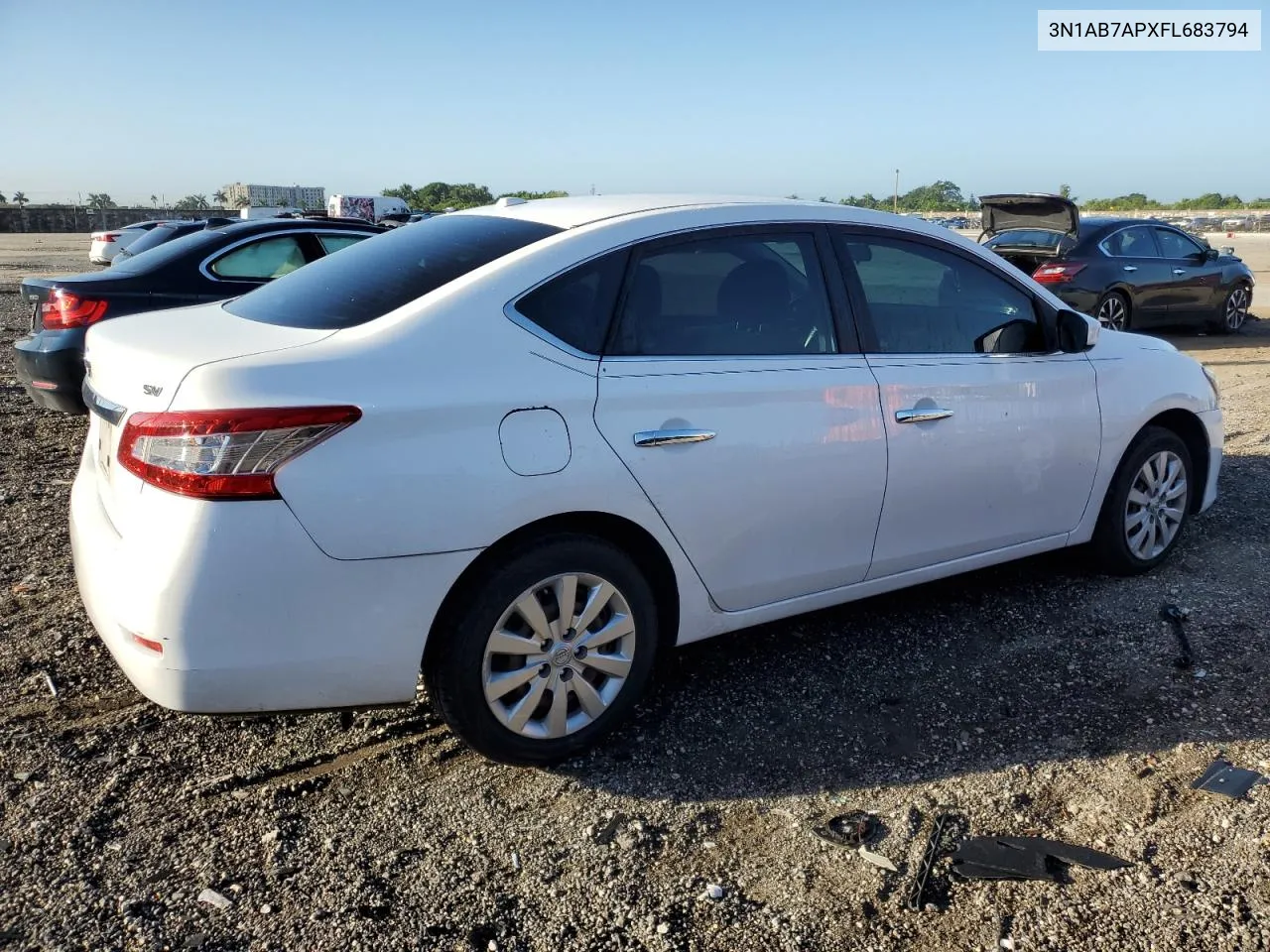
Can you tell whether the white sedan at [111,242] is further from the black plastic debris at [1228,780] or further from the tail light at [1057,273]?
the black plastic debris at [1228,780]

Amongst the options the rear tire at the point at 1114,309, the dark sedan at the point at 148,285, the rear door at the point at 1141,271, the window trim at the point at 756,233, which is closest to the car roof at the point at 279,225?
the dark sedan at the point at 148,285

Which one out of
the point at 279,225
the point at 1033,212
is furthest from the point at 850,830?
the point at 1033,212

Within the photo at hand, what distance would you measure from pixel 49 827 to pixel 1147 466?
14.6 feet

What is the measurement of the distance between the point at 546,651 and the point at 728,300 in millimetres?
1325

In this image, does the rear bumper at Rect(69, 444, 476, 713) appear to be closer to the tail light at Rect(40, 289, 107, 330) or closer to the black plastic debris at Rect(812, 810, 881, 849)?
the black plastic debris at Rect(812, 810, 881, 849)

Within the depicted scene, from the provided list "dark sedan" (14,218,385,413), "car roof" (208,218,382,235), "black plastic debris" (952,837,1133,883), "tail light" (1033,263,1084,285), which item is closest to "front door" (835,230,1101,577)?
"black plastic debris" (952,837,1133,883)

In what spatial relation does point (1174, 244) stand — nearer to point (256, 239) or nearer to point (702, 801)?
point (256, 239)

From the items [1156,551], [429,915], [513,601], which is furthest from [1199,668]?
[429,915]

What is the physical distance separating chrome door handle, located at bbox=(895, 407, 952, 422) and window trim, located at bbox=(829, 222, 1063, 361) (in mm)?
207

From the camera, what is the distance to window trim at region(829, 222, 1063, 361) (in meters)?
3.75

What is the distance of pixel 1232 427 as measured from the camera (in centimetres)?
786

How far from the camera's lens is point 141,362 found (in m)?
2.86

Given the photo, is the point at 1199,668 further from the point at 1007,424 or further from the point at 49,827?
the point at 49,827

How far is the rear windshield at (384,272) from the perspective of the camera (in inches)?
123
